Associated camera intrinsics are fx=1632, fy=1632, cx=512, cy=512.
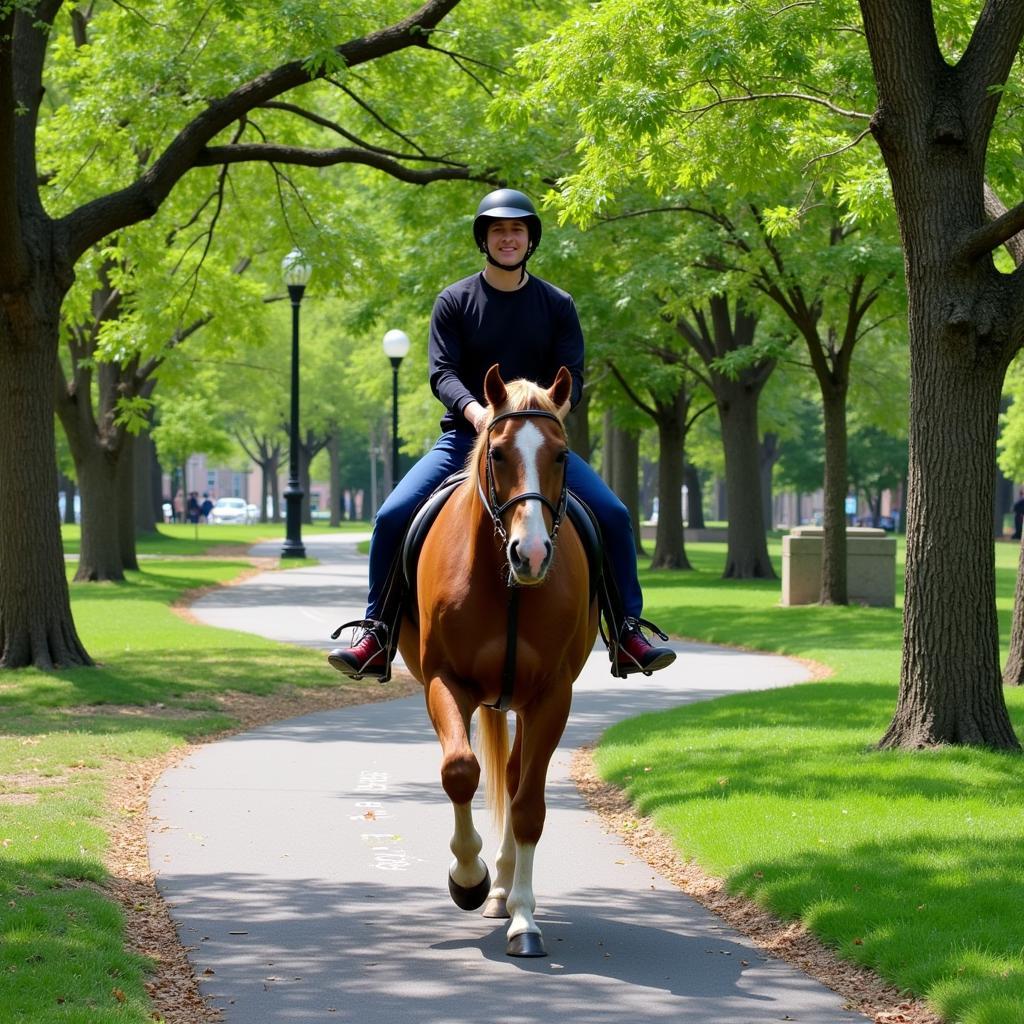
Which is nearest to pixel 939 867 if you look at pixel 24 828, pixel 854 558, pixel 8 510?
pixel 24 828

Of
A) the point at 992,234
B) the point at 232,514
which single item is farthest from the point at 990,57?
the point at 232,514

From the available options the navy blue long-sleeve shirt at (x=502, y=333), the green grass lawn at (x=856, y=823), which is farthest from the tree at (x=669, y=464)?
the navy blue long-sleeve shirt at (x=502, y=333)

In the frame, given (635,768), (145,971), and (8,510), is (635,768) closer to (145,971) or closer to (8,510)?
(145,971)

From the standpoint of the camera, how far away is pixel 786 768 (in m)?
11.1

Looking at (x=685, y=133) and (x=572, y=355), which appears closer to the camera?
(x=572, y=355)

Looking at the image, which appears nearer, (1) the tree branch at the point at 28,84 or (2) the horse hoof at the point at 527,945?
(2) the horse hoof at the point at 527,945

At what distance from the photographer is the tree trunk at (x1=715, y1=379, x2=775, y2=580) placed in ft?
113

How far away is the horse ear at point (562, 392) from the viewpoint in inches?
263

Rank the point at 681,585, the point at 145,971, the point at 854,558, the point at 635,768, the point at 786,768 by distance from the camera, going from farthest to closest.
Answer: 1. the point at 681,585
2. the point at 854,558
3. the point at 635,768
4. the point at 786,768
5. the point at 145,971

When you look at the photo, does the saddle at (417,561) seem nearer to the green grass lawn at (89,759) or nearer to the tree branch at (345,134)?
the green grass lawn at (89,759)

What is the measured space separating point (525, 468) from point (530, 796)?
5.42ft

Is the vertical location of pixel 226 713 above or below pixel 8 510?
below

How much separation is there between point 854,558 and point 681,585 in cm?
604

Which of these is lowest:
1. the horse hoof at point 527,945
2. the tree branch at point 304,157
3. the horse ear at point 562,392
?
the horse hoof at point 527,945
